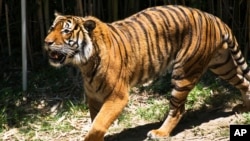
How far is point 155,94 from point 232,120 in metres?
1.08

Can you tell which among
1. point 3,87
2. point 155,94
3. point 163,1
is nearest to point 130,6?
point 163,1

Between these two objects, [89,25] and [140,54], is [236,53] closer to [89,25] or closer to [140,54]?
[140,54]

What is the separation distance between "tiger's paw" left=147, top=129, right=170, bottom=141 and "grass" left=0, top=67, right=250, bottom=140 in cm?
44

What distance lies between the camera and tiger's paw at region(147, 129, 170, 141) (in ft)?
16.4

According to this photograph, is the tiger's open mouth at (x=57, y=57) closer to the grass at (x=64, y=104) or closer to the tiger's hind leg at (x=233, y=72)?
the grass at (x=64, y=104)

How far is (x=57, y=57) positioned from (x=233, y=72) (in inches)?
69.2

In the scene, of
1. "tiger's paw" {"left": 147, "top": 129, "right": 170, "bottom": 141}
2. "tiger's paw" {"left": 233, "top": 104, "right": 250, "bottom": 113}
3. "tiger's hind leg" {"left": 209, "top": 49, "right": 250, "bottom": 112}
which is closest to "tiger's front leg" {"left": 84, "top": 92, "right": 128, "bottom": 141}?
"tiger's paw" {"left": 147, "top": 129, "right": 170, "bottom": 141}

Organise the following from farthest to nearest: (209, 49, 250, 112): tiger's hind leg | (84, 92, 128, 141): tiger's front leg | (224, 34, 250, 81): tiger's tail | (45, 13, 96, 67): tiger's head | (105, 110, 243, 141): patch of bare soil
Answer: (209, 49, 250, 112): tiger's hind leg, (224, 34, 250, 81): tiger's tail, (105, 110, 243, 141): patch of bare soil, (84, 92, 128, 141): tiger's front leg, (45, 13, 96, 67): tiger's head

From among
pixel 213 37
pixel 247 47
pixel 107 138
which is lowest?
pixel 107 138

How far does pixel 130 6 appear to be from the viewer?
6.75m

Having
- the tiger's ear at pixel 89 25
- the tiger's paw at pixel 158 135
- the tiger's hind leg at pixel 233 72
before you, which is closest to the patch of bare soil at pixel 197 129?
the tiger's paw at pixel 158 135

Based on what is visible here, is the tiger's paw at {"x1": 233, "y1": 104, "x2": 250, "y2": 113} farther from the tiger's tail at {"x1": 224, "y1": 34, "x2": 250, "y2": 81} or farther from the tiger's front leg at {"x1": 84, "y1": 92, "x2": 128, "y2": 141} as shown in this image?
the tiger's front leg at {"x1": 84, "y1": 92, "x2": 128, "y2": 141}

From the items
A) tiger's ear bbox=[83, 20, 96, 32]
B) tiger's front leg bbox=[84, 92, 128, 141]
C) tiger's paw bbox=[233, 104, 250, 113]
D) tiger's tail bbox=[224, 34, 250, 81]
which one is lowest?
tiger's paw bbox=[233, 104, 250, 113]

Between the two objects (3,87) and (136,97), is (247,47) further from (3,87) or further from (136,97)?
(3,87)
